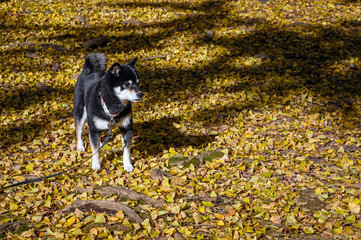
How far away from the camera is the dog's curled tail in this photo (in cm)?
541

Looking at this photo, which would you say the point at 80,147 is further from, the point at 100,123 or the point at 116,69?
the point at 116,69

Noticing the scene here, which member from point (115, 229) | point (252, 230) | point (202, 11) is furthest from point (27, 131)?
point (202, 11)

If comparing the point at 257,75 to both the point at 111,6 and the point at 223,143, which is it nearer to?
the point at 223,143

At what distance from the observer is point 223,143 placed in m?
6.25

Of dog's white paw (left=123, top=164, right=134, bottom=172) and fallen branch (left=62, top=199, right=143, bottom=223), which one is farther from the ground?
fallen branch (left=62, top=199, right=143, bottom=223)

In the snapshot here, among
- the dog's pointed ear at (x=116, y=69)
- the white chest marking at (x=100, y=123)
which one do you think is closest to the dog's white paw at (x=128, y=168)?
the white chest marking at (x=100, y=123)

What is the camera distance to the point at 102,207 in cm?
402

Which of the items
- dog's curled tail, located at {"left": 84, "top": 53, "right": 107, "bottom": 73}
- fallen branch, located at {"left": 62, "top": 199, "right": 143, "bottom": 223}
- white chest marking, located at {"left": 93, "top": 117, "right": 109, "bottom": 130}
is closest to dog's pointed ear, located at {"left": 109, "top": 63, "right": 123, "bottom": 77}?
white chest marking, located at {"left": 93, "top": 117, "right": 109, "bottom": 130}

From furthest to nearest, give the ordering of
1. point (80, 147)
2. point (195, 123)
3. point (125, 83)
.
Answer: point (195, 123) → point (80, 147) → point (125, 83)

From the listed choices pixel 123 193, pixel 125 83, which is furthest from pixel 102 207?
pixel 125 83

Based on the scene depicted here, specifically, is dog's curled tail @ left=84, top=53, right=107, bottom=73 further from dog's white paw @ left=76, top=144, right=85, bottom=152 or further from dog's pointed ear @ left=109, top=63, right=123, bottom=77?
dog's white paw @ left=76, top=144, right=85, bottom=152

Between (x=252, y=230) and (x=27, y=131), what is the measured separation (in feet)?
16.3

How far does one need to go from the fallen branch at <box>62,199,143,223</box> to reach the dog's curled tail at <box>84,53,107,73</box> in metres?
2.40

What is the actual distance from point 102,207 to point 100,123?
1325 mm
